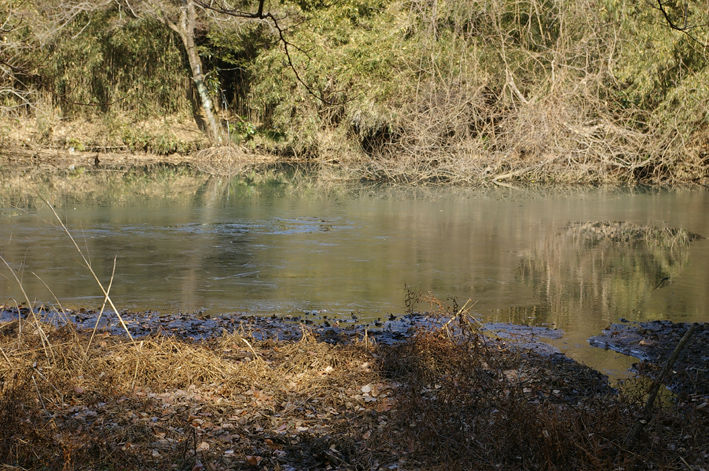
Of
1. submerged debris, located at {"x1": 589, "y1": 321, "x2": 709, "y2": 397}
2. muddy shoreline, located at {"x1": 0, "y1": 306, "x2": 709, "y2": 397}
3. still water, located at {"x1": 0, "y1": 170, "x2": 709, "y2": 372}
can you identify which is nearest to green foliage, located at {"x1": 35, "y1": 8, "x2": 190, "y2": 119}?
still water, located at {"x1": 0, "y1": 170, "x2": 709, "y2": 372}

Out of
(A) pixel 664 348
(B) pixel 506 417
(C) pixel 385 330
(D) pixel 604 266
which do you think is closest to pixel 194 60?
(D) pixel 604 266

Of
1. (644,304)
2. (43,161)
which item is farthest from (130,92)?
(644,304)

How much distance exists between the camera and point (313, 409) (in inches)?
196

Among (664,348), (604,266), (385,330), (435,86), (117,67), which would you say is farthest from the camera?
(117,67)

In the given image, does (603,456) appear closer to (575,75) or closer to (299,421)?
(299,421)

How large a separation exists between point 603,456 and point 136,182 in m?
17.7

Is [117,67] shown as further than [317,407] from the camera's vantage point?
Yes

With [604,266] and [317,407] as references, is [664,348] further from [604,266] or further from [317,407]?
[604,266]

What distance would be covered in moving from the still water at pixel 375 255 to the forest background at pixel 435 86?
2742 mm

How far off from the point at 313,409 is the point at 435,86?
16841 mm

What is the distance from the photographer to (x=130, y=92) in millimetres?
30266

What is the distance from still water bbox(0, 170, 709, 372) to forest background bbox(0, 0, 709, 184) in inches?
108

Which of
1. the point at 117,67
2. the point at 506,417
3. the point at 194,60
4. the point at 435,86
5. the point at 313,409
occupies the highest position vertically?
the point at 194,60

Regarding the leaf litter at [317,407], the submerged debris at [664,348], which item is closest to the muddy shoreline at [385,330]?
the submerged debris at [664,348]
